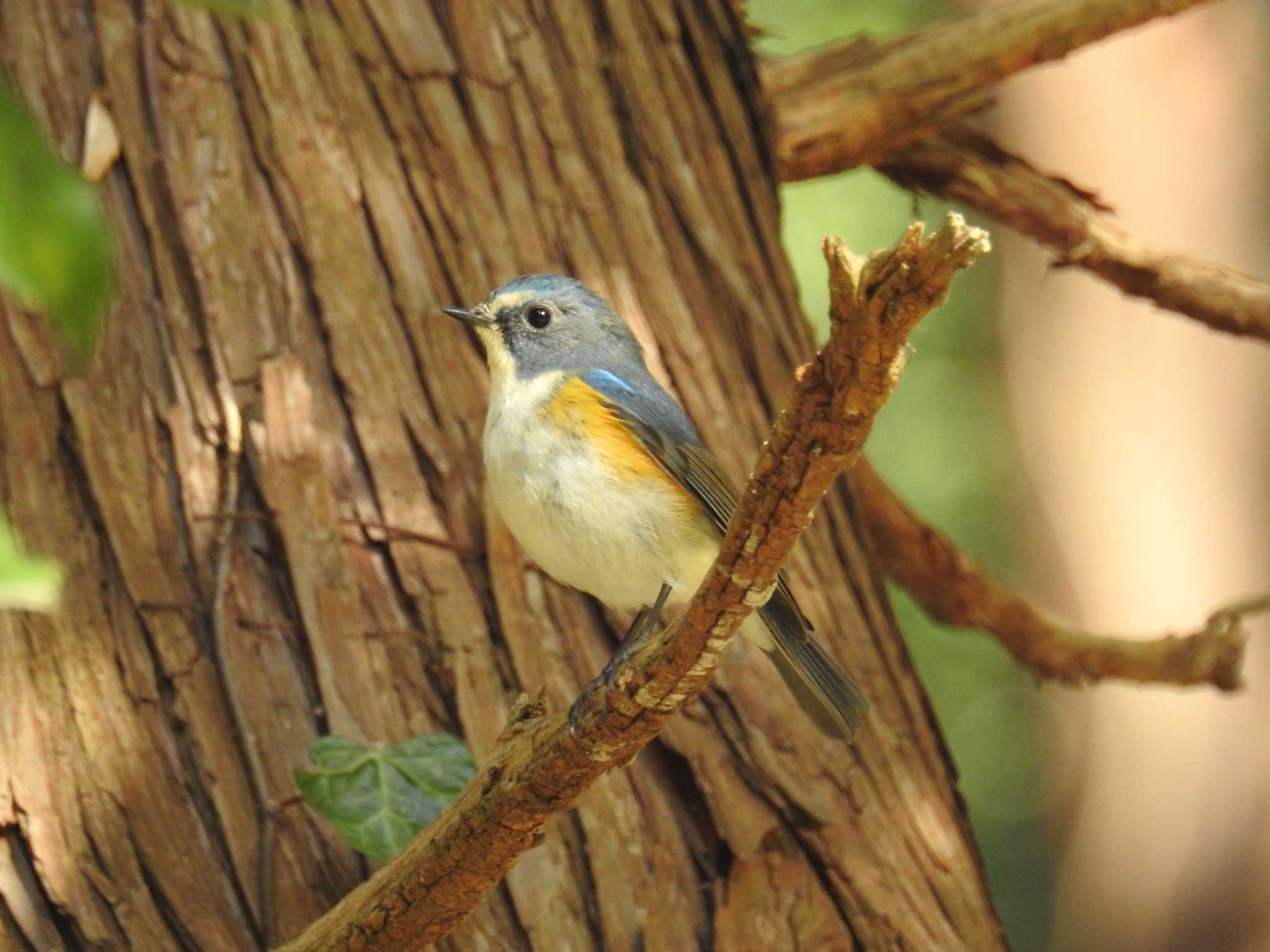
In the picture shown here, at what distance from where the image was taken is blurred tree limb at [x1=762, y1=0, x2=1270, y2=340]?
415cm

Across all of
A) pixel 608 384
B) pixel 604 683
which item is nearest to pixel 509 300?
pixel 608 384

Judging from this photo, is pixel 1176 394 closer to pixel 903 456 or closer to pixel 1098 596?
pixel 1098 596

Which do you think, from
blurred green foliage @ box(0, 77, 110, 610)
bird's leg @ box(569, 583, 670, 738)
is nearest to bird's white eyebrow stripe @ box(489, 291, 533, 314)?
bird's leg @ box(569, 583, 670, 738)

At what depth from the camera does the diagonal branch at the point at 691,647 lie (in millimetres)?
1505

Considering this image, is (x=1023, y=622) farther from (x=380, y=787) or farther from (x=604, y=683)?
(x=380, y=787)

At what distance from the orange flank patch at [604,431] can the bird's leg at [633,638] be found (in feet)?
0.80

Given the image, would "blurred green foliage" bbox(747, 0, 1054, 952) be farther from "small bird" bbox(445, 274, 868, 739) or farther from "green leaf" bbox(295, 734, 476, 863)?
"green leaf" bbox(295, 734, 476, 863)

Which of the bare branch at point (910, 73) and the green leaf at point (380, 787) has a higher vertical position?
the bare branch at point (910, 73)

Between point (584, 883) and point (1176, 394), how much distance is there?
5139mm

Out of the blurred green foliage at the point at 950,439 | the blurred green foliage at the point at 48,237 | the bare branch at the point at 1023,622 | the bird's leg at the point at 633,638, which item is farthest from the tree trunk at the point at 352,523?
the blurred green foliage at the point at 950,439

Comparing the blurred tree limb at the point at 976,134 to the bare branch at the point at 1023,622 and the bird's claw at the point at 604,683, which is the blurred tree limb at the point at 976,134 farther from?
the bird's claw at the point at 604,683

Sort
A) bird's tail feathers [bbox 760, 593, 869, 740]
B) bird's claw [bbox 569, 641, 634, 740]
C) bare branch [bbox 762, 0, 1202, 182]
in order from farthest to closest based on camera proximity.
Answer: bare branch [bbox 762, 0, 1202, 182], bird's tail feathers [bbox 760, 593, 869, 740], bird's claw [bbox 569, 641, 634, 740]

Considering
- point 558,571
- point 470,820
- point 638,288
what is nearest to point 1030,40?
point 638,288

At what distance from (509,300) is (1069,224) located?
1.98 meters
